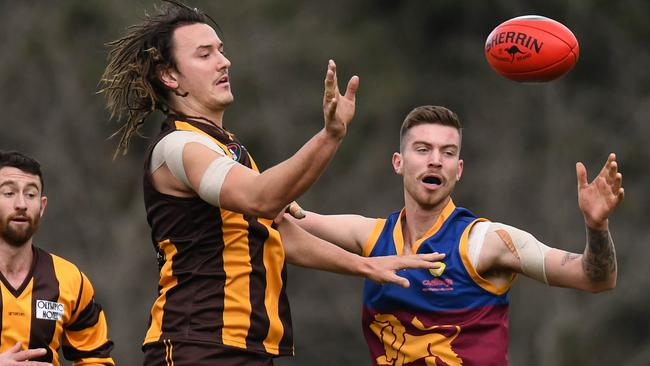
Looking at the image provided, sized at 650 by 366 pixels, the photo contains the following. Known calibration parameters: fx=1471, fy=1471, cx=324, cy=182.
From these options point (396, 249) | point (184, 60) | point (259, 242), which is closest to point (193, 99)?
A: point (184, 60)

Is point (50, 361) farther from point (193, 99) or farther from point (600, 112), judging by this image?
point (600, 112)

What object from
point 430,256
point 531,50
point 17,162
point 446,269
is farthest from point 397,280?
point 17,162

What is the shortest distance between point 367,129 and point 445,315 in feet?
43.8

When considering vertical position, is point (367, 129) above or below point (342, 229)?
above

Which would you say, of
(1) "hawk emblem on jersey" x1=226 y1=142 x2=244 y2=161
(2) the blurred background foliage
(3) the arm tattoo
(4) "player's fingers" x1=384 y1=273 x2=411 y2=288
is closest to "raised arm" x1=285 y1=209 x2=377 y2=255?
(4) "player's fingers" x1=384 y1=273 x2=411 y2=288

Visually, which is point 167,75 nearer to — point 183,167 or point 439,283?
point 183,167

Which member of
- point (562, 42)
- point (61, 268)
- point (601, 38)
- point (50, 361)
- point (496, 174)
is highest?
point (601, 38)

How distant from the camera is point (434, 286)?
6219 mm

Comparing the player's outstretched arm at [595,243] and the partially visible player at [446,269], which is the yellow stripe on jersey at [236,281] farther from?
the player's outstretched arm at [595,243]

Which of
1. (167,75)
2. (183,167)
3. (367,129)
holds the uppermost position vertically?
(367,129)

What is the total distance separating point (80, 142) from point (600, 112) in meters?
6.94

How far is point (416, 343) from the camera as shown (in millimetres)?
6203

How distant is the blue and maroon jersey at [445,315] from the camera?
6.18 m

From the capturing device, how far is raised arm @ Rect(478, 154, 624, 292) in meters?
5.57
